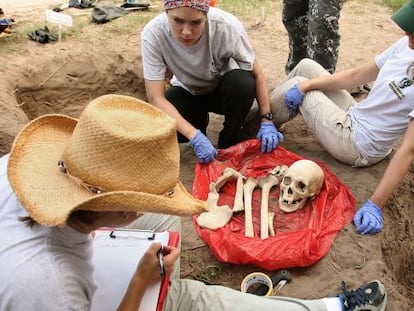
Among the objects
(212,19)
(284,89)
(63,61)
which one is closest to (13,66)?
(63,61)

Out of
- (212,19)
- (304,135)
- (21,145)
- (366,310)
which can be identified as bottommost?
(304,135)

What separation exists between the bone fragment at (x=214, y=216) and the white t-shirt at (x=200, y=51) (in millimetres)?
818

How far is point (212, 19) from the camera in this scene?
9.80ft

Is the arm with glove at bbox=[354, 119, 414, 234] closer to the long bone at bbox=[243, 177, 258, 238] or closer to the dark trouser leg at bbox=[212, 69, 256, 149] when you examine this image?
the long bone at bbox=[243, 177, 258, 238]

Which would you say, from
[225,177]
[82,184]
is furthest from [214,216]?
[82,184]

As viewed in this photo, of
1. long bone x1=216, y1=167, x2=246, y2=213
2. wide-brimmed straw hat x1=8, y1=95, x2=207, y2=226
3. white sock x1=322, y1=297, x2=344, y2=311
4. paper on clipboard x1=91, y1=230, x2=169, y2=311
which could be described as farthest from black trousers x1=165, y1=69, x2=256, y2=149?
wide-brimmed straw hat x1=8, y1=95, x2=207, y2=226

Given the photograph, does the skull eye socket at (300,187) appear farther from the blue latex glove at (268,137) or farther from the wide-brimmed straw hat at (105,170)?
the wide-brimmed straw hat at (105,170)

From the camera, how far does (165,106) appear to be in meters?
3.13

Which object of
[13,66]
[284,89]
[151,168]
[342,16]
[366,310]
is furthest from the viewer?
[342,16]

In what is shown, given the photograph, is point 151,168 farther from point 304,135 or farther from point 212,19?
point 304,135

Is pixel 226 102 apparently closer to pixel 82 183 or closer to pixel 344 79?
pixel 344 79

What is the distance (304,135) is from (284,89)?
51 cm

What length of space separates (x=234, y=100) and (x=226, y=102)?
2.4 inches

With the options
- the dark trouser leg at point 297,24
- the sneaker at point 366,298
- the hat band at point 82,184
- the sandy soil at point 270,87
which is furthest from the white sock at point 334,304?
the dark trouser leg at point 297,24
